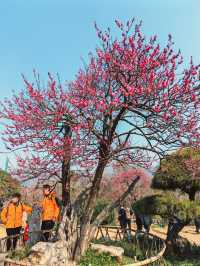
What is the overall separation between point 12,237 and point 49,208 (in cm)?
115

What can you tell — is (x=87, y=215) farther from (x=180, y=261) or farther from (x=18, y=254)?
(x=180, y=261)

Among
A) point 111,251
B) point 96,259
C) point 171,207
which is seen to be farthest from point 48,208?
point 171,207

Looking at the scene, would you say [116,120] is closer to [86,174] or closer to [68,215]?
[86,174]

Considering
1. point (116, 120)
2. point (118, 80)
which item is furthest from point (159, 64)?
point (116, 120)

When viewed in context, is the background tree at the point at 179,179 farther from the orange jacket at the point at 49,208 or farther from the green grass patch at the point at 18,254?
the green grass patch at the point at 18,254

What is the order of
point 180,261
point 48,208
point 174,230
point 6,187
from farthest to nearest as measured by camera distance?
point 6,187
point 174,230
point 180,261
point 48,208

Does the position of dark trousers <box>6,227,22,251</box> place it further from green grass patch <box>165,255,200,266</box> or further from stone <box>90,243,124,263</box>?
green grass patch <box>165,255,200,266</box>

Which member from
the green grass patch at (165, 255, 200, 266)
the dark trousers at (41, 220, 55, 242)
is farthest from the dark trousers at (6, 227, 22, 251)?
the green grass patch at (165, 255, 200, 266)

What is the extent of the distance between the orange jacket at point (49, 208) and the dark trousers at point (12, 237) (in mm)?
802

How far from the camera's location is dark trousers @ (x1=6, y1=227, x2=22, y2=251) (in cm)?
811

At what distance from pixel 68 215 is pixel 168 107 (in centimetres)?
402

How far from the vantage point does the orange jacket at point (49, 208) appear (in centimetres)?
861

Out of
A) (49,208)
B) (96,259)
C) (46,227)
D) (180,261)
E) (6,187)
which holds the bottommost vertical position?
(180,261)

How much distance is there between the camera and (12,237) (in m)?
8.15
